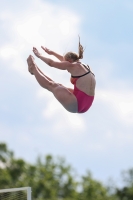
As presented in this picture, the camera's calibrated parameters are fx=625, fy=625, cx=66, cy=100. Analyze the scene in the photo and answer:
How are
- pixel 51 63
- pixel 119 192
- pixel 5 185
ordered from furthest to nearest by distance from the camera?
pixel 119 192 → pixel 5 185 → pixel 51 63

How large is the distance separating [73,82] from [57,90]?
1.09 feet

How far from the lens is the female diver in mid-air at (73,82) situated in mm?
10383

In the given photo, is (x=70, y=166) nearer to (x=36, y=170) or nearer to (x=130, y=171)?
(x=36, y=170)

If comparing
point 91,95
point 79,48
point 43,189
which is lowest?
point 91,95

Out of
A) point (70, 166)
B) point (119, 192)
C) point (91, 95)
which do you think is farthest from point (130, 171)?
point (91, 95)

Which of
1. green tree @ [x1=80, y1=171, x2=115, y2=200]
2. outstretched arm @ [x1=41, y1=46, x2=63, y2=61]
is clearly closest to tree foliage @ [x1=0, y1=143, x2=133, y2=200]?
green tree @ [x1=80, y1=171, x2=115, y2=200]

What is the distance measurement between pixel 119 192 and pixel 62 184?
15.6 feet

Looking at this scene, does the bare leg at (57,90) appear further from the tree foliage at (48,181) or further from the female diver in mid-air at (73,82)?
the tree foliage at (48,181)

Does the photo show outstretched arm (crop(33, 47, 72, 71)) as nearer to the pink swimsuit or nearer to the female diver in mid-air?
the female diver in mid-air

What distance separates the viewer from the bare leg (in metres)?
10.4

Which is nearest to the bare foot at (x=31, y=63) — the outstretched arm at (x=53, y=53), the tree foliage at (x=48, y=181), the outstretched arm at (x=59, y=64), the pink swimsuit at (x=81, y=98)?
the outstretched arm at (x=59, y=64)

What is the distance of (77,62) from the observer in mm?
10461

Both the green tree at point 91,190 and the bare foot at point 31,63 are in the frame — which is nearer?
the bare foot at point 31,63

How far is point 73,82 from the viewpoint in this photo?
1062cm
